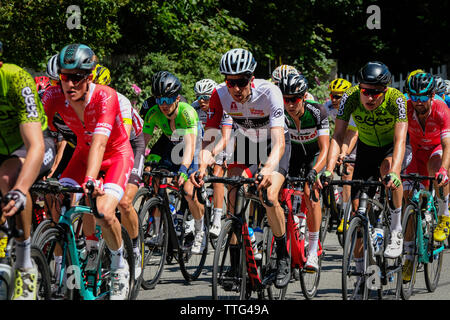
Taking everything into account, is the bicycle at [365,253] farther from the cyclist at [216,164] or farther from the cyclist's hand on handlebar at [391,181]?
the cyclist at [216,164]

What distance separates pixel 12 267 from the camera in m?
4.75

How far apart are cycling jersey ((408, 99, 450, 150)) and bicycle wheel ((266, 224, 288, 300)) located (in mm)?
2524

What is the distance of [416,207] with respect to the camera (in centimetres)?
738

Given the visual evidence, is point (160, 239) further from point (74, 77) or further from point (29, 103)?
point (29, 103)

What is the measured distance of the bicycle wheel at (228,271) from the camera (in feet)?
19.2

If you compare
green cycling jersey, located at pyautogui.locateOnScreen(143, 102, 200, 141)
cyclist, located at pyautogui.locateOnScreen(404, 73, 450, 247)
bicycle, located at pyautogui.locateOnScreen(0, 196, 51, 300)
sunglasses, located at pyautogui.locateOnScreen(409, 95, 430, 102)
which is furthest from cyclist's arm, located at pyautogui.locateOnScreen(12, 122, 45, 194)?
sunglasses, located at pyautogui.locateOnScreen(409, 95, 430, 102)

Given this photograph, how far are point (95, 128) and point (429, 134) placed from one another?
4380 mm

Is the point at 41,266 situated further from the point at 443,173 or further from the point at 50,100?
the point at 443,173

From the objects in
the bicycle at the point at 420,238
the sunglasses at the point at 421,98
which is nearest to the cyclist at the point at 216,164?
the bicycle at the point at 420,238

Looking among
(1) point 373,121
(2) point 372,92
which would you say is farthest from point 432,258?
(2) point 372,92

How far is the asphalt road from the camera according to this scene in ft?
23.5

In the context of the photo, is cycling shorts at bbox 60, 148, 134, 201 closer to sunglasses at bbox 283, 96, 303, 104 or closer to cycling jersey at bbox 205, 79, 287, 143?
cycling jersey at bbox 205, 79, 287, 143

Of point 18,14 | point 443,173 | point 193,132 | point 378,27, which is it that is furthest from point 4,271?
point 378,27
